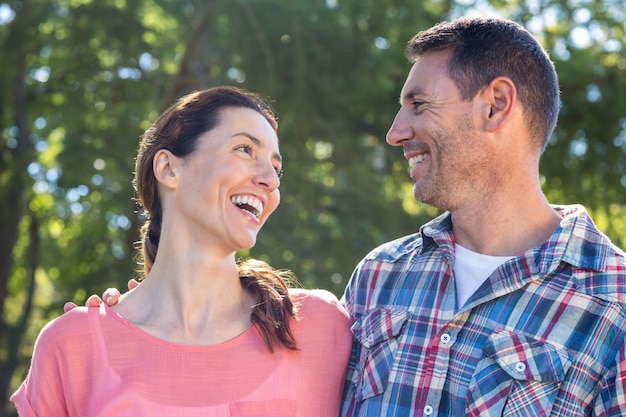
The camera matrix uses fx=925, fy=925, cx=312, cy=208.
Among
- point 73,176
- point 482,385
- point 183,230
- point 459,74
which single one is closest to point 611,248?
point 482,385

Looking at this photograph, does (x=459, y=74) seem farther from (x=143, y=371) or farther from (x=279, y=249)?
(x=279, y=249)

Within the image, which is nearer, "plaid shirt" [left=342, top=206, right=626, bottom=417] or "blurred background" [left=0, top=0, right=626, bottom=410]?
"plaid shirt" [left=342, top=206, right=626, bottom=417]

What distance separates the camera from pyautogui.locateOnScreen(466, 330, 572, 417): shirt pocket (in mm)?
2186

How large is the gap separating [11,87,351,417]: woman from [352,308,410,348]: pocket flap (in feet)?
0.21

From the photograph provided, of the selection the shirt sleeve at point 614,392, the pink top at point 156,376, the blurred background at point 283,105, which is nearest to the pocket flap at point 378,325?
the pink top at point 156,376

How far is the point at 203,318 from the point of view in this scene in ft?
8.38

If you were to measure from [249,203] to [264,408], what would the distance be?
1.89ft

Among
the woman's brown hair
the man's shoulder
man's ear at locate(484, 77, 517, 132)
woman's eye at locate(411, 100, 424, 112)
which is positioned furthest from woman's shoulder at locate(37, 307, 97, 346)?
man's ear at locate(484, 77, 517, 132)

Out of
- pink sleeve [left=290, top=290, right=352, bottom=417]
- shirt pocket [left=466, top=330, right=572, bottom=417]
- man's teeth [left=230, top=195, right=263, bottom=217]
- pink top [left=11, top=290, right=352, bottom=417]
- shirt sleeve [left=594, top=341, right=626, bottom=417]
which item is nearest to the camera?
shirt sleeve [left=594, top=341, right=626, bottom=417]

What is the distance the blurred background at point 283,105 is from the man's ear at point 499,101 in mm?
3508

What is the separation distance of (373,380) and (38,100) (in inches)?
271

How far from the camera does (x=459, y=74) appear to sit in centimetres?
260

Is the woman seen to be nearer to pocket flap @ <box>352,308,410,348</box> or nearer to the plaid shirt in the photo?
pocket flap @ <box>352,308,410,348</box>

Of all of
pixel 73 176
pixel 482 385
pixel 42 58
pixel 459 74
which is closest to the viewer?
pixel 482 385
